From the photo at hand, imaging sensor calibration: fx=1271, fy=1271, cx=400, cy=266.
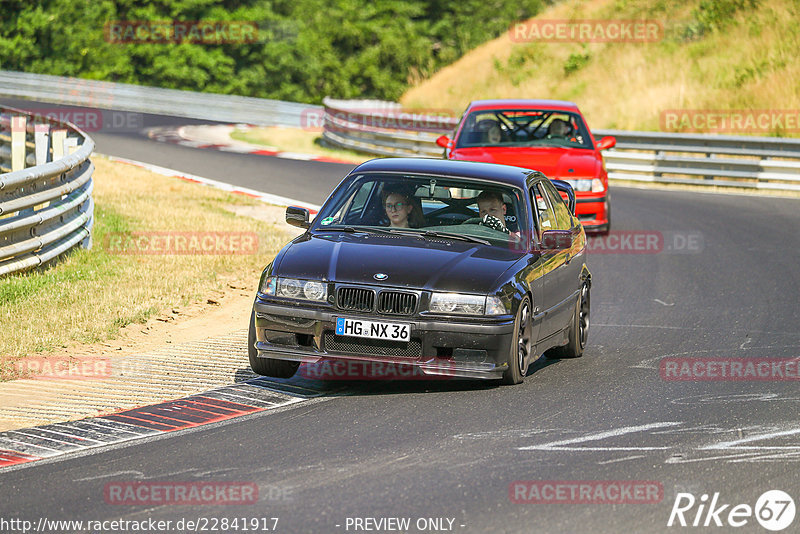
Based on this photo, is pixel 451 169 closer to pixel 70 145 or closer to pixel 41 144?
pixel 70 145

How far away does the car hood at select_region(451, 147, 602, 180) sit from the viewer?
16.5 m

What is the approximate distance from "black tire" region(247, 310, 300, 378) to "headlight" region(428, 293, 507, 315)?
1.22m

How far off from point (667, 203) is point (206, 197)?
26.2ft

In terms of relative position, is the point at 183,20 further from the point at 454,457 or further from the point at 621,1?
the point at 454,457

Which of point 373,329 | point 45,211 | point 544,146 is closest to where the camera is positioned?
point 373,329

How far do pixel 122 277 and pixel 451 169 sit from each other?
191 inches

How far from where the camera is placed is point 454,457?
6.63 m

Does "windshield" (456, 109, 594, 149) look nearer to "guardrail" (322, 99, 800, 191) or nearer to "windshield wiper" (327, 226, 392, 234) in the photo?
"windshield wiper" (327, 226, 392, 234)

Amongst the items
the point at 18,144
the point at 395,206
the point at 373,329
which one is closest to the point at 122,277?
the point at 395,206

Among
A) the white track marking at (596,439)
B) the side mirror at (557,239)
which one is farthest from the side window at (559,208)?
the white track marking at (596,439)

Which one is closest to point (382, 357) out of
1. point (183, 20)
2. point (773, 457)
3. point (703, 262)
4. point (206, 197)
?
point (773, 457)

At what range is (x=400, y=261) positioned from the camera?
27.3ft

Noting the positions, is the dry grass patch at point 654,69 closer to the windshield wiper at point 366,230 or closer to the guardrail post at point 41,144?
the guardrail post at point 41,144

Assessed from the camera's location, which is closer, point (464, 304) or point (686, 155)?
point (464, 304)
